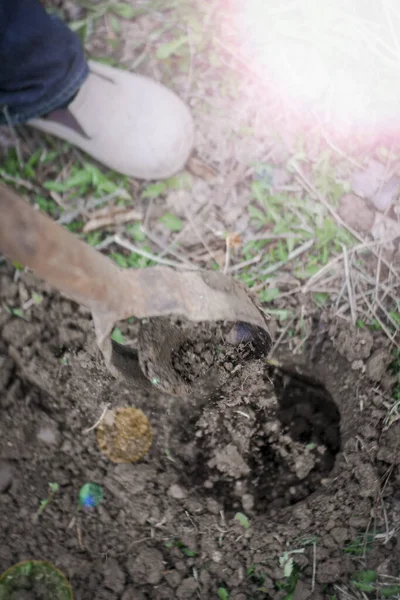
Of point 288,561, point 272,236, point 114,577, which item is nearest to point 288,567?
point 288,561

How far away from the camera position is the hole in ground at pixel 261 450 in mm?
1506

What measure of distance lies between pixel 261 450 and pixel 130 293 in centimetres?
72

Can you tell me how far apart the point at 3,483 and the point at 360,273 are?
122cm

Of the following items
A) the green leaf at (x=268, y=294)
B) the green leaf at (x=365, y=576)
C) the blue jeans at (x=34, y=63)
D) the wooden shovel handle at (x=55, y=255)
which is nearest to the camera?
the wooden shovel handle at (x=55, y=255)

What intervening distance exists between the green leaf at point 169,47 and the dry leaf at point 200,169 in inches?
14.4

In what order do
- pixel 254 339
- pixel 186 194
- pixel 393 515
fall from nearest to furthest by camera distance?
pixel 254 339, pixel 393 515, pixel 186 194

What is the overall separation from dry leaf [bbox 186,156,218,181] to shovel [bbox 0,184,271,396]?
1.73 ft


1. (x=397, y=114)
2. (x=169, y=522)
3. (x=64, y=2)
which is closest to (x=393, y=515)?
(x=169, y=522)

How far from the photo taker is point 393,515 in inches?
58.1

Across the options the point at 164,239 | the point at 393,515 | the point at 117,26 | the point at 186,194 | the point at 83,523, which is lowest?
the point at 83,523

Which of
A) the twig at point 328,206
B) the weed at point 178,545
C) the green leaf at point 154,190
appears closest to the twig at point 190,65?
the green leaf at point 154,190

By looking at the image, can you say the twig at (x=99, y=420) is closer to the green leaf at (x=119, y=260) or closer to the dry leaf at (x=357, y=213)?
the green leaf at (x=119, y=260)

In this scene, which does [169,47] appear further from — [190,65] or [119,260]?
[119,260]

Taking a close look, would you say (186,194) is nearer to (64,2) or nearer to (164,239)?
(164,239)
